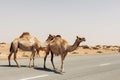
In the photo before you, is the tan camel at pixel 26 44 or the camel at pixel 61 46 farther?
the tan camel at pixel 26 44

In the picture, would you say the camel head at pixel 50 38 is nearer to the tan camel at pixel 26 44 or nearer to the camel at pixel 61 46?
the camel at pixel 61 46

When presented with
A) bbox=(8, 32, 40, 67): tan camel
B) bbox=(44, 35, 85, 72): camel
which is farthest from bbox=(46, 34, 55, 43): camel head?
A: bbox=(8, 32, 40, 67): tan camel

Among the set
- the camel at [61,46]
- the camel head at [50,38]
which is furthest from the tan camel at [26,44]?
the camel at [61,46]

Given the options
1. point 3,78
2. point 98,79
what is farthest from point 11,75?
point 98,79

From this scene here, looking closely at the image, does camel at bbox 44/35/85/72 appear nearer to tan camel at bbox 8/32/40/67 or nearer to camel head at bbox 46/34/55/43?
camel head at bbox 46/34/55/43

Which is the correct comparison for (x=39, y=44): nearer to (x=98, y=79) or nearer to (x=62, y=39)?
(x=62, y=39)

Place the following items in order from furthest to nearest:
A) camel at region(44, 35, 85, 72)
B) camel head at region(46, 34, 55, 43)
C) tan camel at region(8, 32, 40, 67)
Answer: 1. tan camel at region(8, 32, 40, 67)
2. camel head at region(46, 34, 55, 43)
3. camel at region(44, 35, 85, 72)

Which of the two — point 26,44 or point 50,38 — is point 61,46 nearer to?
point 50,38

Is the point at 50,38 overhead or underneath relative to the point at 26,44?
overhead

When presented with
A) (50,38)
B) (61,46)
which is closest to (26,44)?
(50,38)

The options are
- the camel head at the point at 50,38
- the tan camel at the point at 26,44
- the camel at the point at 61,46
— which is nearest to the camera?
the camel at the point at 61,46

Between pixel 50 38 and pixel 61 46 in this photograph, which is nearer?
pixel 61 46

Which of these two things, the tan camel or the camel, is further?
the tan camel

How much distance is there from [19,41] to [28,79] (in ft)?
16.5
